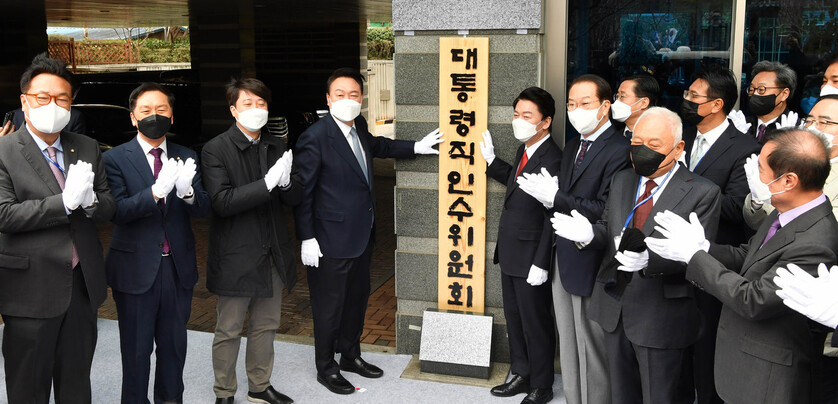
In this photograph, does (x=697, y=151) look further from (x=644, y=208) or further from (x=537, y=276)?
(x=537, y=276)

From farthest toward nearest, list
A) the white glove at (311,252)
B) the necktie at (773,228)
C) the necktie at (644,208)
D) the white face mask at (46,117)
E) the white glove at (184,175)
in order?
the white glove at (311,252) < the white glove at (184,175) < the white face mask at (46,117) < the necktie at (644,208) < the necktie at (773,228)

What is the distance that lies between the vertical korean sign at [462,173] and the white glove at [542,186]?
81 cm

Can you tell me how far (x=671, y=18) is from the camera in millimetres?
5125

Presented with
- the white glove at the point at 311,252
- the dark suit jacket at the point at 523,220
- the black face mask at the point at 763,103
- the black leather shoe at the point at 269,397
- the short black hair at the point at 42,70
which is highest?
the short black hair at the point at 42,70

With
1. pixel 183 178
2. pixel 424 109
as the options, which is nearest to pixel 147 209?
pixel 183 178

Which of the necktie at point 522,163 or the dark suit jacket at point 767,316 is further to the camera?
the necktie at point 522,163

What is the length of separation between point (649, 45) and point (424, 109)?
171 cm

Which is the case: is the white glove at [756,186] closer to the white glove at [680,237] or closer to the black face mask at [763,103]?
the white glove at [680,237]

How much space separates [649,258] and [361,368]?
2351 mm

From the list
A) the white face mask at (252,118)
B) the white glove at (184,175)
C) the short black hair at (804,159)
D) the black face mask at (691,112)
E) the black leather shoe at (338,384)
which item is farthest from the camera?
the black leather shoe at (338,384)

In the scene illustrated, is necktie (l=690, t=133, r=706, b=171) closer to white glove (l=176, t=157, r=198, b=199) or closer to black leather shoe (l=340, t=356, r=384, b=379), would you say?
black leather shoe (l=340, t=356, r=384, b=379)

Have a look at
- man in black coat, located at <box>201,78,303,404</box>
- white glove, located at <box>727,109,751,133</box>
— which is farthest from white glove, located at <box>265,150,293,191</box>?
white glove, located at <box>727,109,751,133</box>

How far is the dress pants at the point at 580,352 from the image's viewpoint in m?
3.88

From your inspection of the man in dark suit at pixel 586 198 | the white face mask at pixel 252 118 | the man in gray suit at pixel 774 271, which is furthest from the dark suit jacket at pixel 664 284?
the white face mask at pixel 252 118
